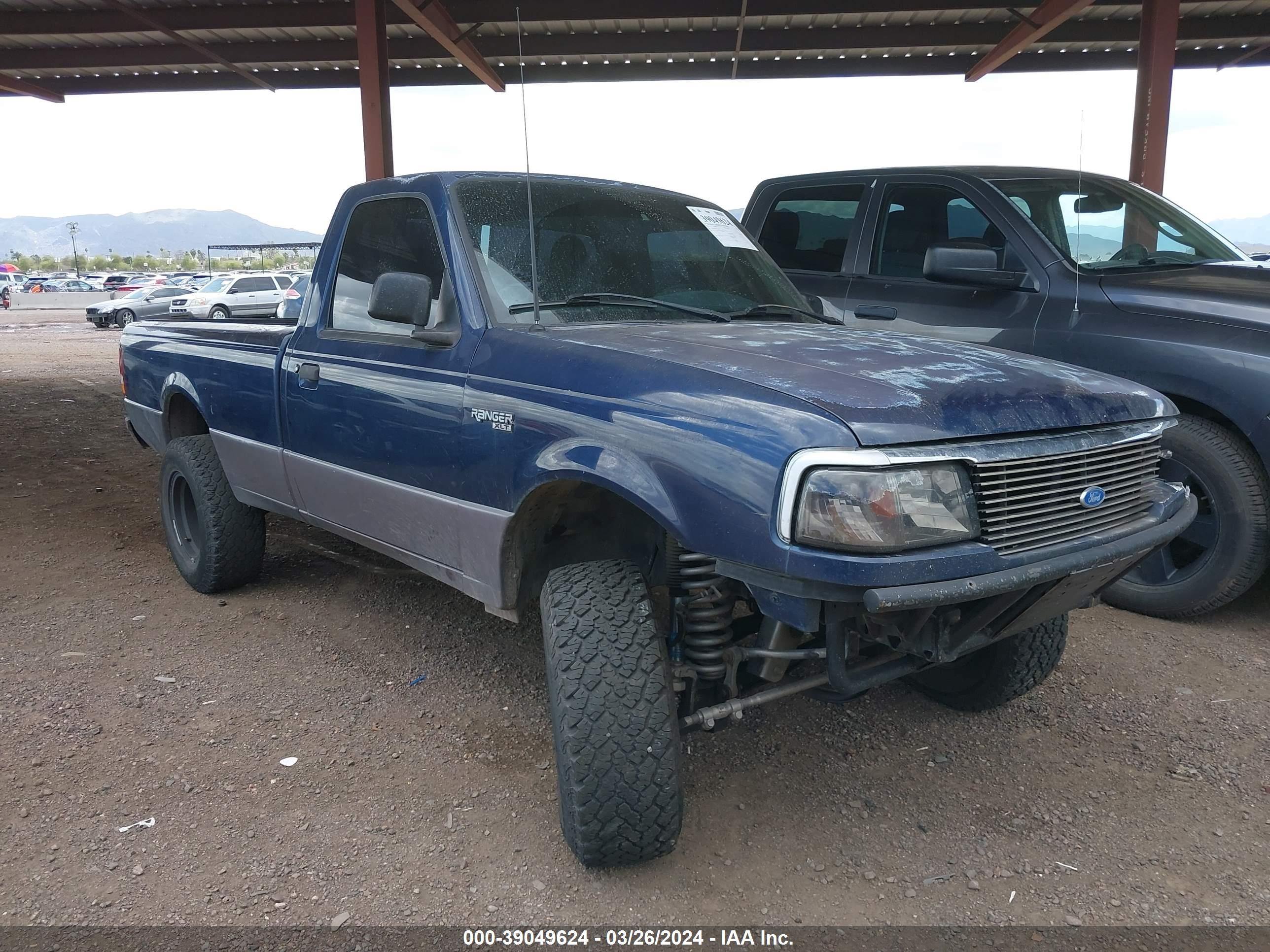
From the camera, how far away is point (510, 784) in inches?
114

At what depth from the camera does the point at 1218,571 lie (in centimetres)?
400

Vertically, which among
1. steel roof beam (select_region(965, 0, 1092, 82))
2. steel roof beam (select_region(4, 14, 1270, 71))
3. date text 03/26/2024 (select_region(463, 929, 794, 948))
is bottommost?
date text 03/26/2024 (select_region(463, 929, 794, 948))

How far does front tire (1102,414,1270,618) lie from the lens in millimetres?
3908

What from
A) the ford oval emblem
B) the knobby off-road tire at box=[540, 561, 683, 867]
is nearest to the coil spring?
the knobby off-road tire at box=[540, 561, 683, 867]

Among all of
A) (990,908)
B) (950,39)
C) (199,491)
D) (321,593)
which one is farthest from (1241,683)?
(950,39)

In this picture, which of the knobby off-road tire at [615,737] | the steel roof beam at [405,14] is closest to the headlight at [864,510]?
the knobby off-road tire at [615,737]

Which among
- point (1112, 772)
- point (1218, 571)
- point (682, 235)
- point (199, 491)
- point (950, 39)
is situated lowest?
point (1112, 772)

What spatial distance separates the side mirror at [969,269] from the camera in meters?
4.37

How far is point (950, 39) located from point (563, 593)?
11.9 metres

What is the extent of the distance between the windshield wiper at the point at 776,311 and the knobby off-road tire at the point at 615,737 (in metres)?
1.29

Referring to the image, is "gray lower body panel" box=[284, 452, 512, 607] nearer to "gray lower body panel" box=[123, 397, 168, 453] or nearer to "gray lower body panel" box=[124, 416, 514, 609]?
"gray lower body panel" box=[124, 416, 514, 609]

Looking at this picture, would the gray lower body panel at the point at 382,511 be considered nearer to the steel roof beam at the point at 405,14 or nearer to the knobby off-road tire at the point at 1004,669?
the knobby off-road tire at the point at 1004,669

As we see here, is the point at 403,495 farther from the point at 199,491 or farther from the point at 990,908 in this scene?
the point at 990,908

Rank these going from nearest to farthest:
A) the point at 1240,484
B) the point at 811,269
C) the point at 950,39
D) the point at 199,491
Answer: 1. the point at 1240,484
2. the point at 199,491
3. the point at 811,269
4. the point at 950,39
